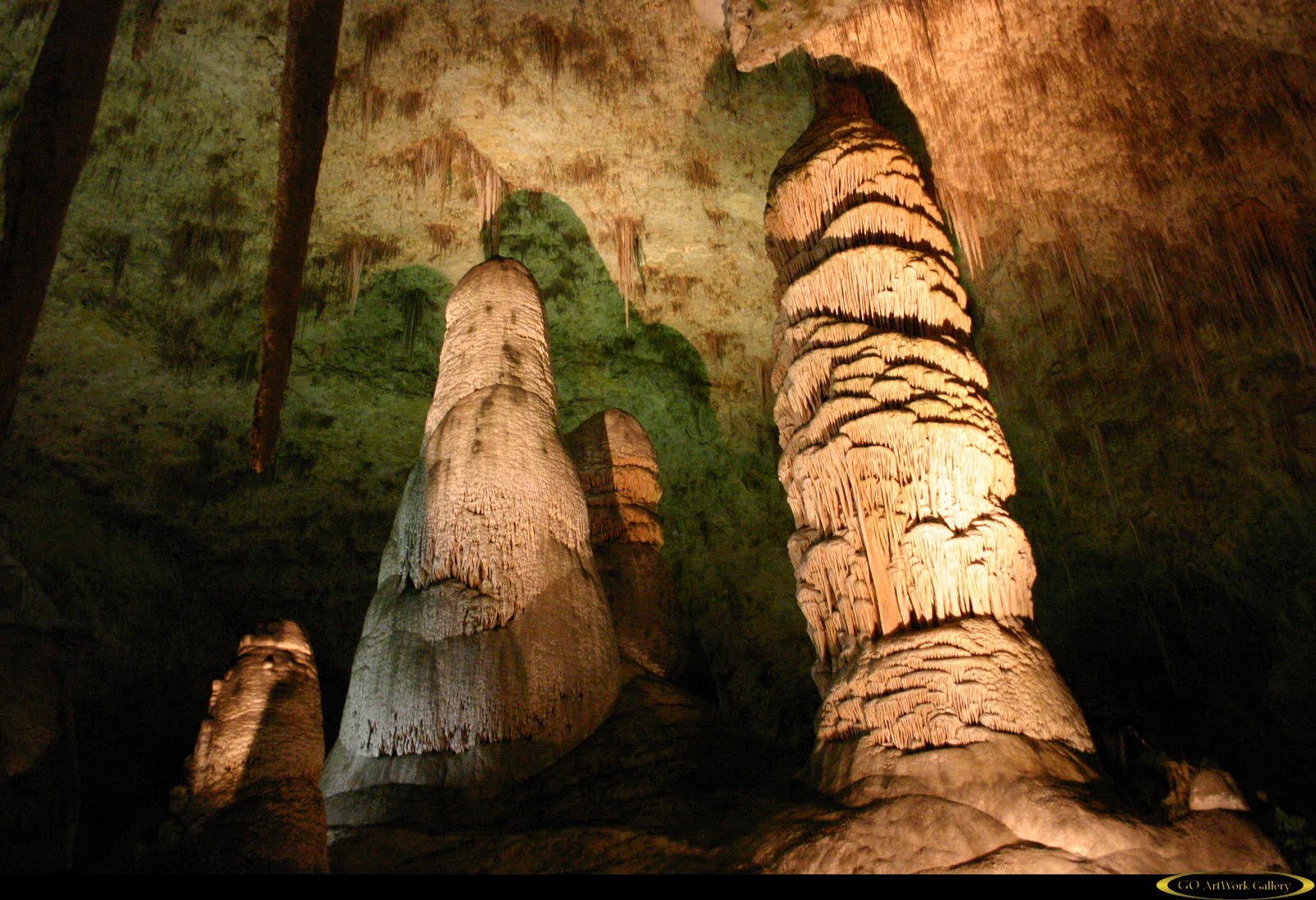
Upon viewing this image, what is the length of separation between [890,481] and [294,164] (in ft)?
11.9

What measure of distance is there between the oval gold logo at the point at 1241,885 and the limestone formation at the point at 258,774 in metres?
2.87

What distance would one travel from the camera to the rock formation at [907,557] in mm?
4023

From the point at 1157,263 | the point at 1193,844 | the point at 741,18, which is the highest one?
the point at 741,18

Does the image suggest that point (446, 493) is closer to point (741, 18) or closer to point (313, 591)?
point (741, 18)

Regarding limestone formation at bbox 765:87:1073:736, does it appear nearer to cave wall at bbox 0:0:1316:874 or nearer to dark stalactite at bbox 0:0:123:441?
A: cave wall at bbox 0:0:1316:874

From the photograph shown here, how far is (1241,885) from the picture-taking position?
9.07 feet

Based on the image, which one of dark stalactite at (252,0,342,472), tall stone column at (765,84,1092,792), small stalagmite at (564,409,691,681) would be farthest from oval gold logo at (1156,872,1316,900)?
small stalagmite at (564,409,691,681)

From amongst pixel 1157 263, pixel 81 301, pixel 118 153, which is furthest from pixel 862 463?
pixel 81 301

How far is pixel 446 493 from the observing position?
250 inches

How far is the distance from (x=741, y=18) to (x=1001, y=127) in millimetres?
2481

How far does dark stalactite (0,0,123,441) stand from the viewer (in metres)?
3.31

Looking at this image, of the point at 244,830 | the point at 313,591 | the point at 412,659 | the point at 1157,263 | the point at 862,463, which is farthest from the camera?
the point at 313,591

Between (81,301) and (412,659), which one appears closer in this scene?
(412,659)

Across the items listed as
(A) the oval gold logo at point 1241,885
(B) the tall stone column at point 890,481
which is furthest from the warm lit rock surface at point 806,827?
(A) the oval gold logo at point 1241,885
